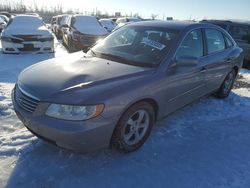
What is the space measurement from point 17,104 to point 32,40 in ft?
24.5

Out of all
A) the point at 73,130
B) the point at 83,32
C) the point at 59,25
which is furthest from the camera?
the point at 59,25

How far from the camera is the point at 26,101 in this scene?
3.21m

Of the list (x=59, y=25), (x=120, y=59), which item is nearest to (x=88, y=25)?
(x=59, y=25)

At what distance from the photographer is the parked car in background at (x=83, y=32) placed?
11.1 meters

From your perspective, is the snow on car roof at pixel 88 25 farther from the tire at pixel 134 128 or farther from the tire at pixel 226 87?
the tire at pixel 134 128

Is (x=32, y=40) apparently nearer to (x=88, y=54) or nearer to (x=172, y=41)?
(x=88, y=54)

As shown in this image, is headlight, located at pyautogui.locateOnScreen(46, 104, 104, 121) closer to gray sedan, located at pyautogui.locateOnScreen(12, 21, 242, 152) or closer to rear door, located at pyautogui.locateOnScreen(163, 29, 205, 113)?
gray sedan, located at pyautogui.locateOnScreen(12, 21, 242, 152)

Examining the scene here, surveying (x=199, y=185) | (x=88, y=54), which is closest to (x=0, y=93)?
(x=88, y=54)

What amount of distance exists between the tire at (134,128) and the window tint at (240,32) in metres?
7.66

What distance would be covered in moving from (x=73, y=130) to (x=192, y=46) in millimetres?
2460

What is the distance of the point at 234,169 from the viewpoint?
344 centimetres

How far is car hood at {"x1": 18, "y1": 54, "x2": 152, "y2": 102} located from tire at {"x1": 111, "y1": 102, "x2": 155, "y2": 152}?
417mm

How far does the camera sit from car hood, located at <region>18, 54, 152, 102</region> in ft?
10.2

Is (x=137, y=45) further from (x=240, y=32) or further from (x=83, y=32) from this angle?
(x=83, y=32)
